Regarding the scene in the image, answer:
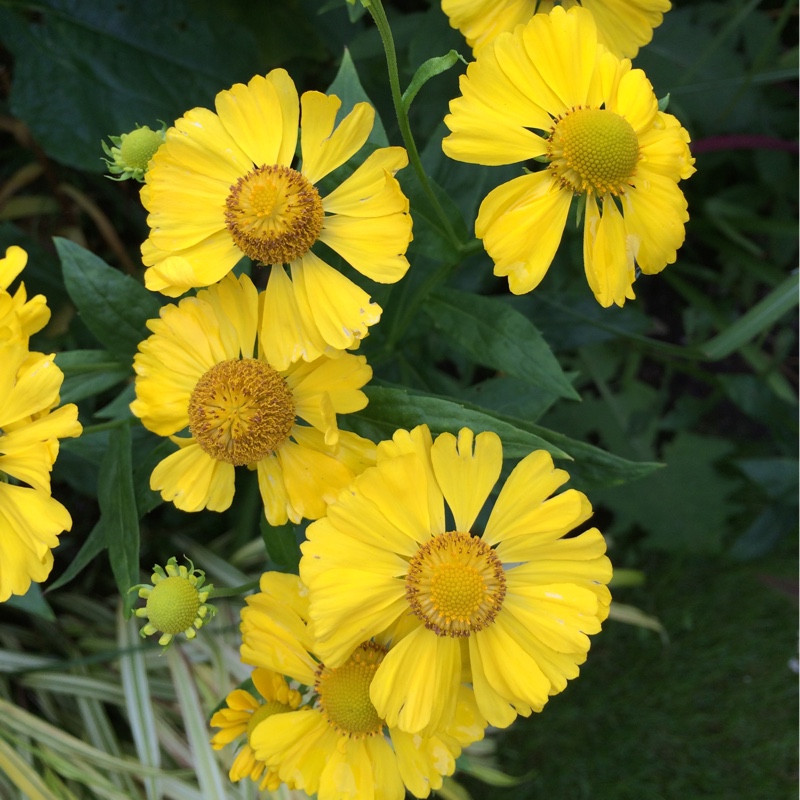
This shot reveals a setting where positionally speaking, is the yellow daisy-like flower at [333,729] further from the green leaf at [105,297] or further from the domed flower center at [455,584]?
the green leaf at [105,297]

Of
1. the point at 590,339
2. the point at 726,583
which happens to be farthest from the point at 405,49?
the point at 726,583

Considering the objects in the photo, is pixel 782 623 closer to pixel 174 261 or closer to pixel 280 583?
pixel 280 583

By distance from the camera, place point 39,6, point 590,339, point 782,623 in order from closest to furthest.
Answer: point 590,339
point 39,6
point 782,623

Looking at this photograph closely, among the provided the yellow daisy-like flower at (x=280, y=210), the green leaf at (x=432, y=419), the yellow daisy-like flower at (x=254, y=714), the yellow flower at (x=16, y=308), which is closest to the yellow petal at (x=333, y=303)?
the yellow daisy-like flower at (x=280, y=210)

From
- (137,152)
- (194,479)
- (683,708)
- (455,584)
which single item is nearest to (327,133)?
(137,152)

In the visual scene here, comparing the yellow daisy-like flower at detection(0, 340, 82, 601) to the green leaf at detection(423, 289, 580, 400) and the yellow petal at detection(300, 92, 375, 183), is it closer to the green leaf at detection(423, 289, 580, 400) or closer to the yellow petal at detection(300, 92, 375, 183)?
the yellow petal at detection(300, 92, 375, 183)

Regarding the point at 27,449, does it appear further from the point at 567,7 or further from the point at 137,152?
the point at 567,7
